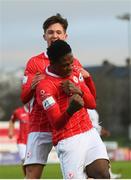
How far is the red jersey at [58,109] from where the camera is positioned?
7508 millimetres

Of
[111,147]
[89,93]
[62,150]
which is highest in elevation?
[89,93]

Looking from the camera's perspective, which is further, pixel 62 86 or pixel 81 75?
pixel 81 75

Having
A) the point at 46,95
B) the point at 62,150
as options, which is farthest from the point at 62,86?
the point at 62,150

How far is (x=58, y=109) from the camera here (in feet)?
24.7

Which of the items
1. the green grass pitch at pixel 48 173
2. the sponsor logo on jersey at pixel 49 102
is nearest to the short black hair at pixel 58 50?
the sponsor logo on jersey at pixel 49 102

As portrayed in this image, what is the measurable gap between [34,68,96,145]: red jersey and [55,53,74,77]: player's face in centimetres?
9

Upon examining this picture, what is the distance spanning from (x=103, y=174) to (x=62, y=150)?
0.50 meters

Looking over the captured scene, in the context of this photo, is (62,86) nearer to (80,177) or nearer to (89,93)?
(89,93)

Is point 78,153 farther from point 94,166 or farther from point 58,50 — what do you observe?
point 58,50

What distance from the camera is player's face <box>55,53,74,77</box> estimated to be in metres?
7.54

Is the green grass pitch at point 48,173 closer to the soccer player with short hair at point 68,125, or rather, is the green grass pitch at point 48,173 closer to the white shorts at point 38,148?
the white shorts at point 38,148

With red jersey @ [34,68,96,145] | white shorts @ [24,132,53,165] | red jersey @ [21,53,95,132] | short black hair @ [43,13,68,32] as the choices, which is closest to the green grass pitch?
white shorts @ [24,132,53,165]

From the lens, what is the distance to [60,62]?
7582mm

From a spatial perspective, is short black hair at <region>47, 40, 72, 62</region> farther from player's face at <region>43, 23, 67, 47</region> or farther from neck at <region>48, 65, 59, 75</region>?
player's face at <region>43, 23, 67, 47</region>
